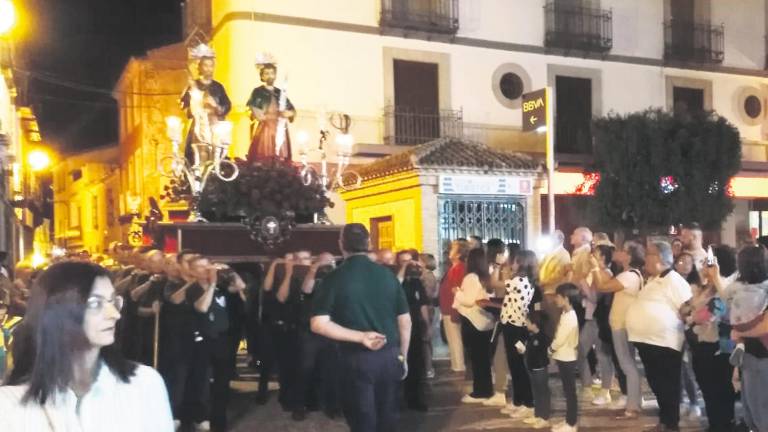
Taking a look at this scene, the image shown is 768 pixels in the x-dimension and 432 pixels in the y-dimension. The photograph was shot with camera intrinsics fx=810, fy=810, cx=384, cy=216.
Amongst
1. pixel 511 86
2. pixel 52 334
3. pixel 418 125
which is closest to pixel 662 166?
pixel 511 86

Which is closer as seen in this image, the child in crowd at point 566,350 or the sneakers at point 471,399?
the child in crowd at point 566,350

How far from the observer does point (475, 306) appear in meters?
8.55

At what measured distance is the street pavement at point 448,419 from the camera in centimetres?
733

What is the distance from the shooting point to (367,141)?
1602cm

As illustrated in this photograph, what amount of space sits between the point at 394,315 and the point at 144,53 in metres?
19.9

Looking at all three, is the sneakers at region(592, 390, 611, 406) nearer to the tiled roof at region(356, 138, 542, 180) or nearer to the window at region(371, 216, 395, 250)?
the tiled roof at region(356, 138, 542, 180)

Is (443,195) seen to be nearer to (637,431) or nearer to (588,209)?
(588,209)

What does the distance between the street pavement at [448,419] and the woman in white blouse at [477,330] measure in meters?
0.30

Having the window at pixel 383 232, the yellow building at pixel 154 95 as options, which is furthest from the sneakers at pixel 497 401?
the yellow building at pixel 154 95

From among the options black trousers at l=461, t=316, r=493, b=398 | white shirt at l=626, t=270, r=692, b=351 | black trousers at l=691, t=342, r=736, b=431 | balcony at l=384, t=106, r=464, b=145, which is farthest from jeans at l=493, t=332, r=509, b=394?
balcony at l=384, t=106, r=464, b=145

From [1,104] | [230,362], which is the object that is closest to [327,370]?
[230,362]

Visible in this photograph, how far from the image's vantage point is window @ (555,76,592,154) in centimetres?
1808

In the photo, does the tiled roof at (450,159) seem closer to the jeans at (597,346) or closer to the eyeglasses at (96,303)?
the jeans at (597,346)

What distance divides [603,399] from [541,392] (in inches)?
53.4
